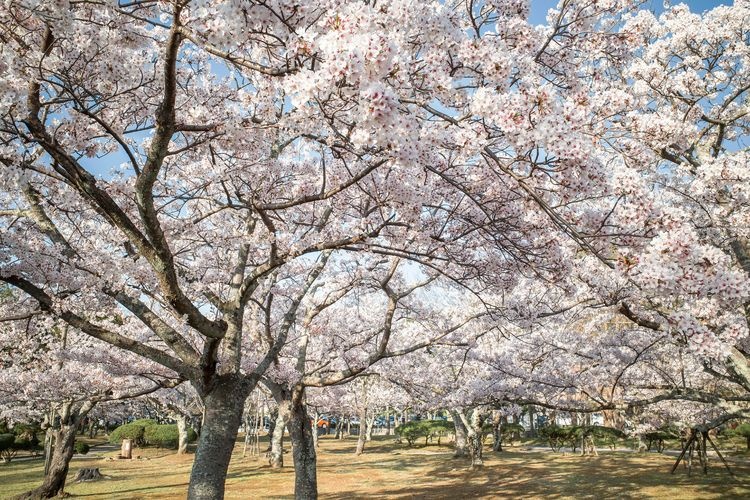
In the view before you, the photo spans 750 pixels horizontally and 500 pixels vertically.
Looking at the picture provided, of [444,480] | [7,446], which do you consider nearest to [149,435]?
[7,446]

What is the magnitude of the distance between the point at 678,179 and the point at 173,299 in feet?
34.8

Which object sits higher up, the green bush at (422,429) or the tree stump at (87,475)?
the tree stump at (87,475)

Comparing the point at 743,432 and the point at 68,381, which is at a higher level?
the point at 68,381

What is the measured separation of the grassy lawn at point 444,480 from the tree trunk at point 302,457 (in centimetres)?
578

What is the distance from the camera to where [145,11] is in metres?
5.68

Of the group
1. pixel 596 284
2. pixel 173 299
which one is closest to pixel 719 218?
pixel 596 284

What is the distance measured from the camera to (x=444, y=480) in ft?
60.1

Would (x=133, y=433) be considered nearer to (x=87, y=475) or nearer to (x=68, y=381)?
(x=87, y=475)

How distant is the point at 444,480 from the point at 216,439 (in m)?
14.7

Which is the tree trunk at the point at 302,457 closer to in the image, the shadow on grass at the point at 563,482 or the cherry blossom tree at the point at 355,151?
the cherry blossom tree at the point at 355,151

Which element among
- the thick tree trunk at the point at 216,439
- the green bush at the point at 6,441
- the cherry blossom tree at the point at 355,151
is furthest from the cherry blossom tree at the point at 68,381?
the green bush at the point at 6,441

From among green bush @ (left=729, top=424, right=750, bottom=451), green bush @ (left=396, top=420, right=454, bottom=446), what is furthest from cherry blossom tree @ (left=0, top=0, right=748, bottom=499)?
green bush @ (left=396, top=420, right=454, bottom=446)

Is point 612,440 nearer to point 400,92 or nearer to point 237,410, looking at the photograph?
point 237,410

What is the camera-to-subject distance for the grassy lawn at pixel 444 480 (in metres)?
14.6
